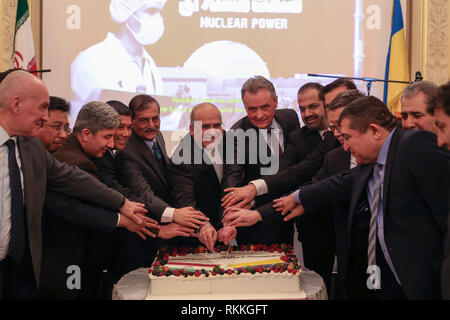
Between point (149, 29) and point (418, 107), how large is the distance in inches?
180

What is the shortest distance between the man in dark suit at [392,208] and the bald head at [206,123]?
3.91 feet

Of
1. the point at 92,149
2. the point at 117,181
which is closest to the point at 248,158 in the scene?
the point at 117,181

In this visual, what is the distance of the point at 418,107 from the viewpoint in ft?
11.4

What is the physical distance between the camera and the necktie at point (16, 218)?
2.82 m

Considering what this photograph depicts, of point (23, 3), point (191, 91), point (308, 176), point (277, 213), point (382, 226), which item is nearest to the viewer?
point (382, 226)

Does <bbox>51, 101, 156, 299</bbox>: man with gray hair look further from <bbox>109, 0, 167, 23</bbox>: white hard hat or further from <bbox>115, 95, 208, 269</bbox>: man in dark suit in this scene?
<bbox>109, 0, 167, 23</bbox>: white hard hat

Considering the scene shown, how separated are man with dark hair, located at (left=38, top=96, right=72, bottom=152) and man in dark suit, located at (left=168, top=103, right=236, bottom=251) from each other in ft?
3.03

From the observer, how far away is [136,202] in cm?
367

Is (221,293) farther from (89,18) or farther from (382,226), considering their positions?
(89,18)

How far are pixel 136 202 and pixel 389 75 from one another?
443 centimetres

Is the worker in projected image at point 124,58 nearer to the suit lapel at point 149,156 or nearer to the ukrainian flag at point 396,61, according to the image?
the suit lapel at point 149,156

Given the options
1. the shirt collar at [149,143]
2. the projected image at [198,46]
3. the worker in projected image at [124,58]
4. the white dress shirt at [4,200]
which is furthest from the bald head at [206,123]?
the worker in projected image at [124,58]

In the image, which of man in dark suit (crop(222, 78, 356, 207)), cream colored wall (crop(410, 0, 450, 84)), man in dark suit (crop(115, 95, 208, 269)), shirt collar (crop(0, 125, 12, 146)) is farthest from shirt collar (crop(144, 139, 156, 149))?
cream colored wall (crop(410, 0, 450, 84))
